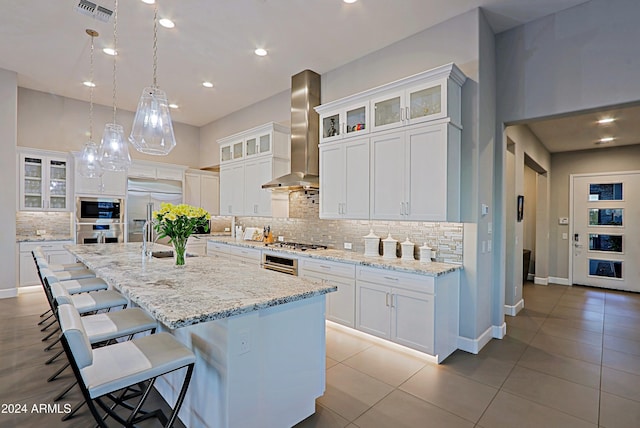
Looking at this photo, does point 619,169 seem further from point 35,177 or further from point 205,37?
point 35,177

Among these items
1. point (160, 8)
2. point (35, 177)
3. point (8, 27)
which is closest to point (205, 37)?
point (160, 8)

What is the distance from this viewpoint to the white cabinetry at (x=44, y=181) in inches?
216

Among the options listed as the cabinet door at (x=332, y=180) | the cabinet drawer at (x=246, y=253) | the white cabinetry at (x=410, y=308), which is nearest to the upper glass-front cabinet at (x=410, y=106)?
the cabinet door at (x=332, y=180)

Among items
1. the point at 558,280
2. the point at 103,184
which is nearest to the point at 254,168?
the point at 103,184

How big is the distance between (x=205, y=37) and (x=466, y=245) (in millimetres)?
3912

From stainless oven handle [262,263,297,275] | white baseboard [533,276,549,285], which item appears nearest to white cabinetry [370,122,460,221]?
stainless oven handle [262,263,297,275]

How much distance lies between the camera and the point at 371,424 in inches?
85.3

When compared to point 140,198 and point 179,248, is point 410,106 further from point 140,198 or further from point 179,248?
point 140,198

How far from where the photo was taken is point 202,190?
7.50m

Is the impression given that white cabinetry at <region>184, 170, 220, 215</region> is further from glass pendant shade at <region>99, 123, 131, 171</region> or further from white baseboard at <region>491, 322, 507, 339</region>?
white baseboard at <region>491, 322, 507, 339</region>

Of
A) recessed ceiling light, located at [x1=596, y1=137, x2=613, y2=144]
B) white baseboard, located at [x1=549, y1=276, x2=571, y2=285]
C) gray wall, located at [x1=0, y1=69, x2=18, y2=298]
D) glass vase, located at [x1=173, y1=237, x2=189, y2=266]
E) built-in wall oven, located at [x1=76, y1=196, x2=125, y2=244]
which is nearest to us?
glass vase, located at [x1=173, y1=237, x2=189, y2=266]

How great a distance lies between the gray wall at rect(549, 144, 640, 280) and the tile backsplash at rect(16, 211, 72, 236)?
10239mm

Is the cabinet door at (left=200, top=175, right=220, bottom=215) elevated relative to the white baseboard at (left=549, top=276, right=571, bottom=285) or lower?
elevated

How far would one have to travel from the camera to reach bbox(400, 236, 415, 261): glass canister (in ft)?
12.0
